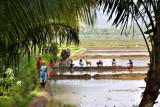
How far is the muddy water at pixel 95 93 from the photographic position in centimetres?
983

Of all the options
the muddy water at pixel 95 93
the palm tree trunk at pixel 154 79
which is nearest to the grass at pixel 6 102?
the muddy water at pixel 95 93

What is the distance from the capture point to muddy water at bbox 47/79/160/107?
9.83 metres

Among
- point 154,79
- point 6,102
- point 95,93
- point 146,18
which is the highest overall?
point 146,18

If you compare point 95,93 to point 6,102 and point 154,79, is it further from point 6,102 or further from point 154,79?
point 154,79

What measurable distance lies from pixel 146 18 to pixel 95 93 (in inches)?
291

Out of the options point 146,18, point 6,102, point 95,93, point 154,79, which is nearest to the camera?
point 146,18

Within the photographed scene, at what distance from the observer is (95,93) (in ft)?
38.4

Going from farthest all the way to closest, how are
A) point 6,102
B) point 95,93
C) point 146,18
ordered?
point 95,93
point 6,102
point 146,18

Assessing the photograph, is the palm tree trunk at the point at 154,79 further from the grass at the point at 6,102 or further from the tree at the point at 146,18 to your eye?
the grass at the point at 6,102

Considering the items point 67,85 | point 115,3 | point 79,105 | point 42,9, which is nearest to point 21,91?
point 79,105

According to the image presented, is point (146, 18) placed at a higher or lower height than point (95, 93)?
higher

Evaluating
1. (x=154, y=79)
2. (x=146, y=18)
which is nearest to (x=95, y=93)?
(x=154, y=79)

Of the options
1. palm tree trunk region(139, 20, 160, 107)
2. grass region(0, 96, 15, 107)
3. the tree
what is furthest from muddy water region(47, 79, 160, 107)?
the tree

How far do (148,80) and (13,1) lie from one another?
3205mm
